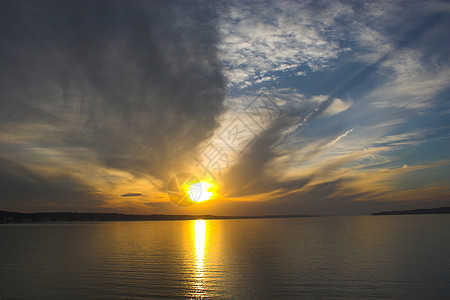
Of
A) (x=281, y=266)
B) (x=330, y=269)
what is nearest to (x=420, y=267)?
(x=330, y=269)

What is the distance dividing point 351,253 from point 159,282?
100.0ft

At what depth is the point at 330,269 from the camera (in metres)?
31.4

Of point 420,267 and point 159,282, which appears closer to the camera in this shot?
point 159,282

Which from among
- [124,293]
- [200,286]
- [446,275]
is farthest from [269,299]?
[446,275]

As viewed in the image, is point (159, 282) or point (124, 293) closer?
point (124, 293)

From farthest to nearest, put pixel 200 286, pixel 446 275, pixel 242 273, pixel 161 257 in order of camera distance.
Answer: pixel 161 257, pixel 242 273, pixel 446 275, pixel 200 286

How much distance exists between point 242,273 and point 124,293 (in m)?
12.6

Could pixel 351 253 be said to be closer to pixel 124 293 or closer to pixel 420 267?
pixel 420 267

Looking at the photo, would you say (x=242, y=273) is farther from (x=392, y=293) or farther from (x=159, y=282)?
(x=392, y=293)

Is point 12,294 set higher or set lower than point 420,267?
higher

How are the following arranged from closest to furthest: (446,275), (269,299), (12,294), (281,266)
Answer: (269,299) < (12,294) < (446,275) < (281,266)

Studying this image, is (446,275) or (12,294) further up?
(12,294)

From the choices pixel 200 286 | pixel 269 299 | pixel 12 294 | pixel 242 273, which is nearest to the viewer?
pixel 269 299

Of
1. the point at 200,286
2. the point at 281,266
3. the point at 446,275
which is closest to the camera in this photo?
the point at 200,286
